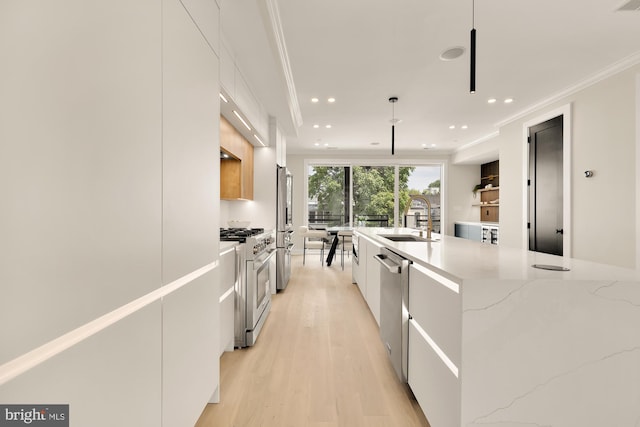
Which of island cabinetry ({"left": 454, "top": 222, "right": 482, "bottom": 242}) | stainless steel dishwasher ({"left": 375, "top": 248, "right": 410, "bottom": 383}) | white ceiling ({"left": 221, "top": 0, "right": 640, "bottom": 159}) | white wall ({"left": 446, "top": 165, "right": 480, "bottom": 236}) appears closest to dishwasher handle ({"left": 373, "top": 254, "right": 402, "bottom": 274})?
stainless steel dishwasher ({"left": 375, "top": 248, "right": 410, "bottom": 383})

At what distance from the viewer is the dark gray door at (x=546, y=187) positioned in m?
4.15

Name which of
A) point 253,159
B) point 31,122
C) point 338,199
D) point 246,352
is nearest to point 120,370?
point 31,122

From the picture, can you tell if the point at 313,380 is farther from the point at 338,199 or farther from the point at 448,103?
the point at 338,199

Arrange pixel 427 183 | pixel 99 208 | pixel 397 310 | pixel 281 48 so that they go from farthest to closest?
1. pixel 427 183
2. pixel 281 48
3. pixel 397 310
4. pixel 99 208

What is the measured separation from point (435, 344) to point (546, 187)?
425 centimetres

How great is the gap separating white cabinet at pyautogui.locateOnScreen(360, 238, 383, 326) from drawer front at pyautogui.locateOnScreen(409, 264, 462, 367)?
34.7 inches

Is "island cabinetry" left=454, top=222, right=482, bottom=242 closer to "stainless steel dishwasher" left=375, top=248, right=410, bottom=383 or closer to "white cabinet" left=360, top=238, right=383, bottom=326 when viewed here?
"white cabinet" left=360, top=238, right=383, bottom=326

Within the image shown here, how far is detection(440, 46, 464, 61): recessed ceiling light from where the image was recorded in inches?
113

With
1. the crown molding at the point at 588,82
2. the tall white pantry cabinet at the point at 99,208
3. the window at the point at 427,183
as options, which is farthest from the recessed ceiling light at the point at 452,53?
the window at the point at 427,183

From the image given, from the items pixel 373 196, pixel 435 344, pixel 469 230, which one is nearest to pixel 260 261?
pixel 435 344

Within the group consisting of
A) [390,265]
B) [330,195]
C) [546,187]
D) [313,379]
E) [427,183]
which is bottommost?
[313,379]

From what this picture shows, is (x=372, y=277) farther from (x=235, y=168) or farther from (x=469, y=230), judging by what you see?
(x=469, y=230)

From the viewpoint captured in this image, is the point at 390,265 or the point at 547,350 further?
the point at 390,265

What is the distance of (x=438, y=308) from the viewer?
130 cm
